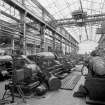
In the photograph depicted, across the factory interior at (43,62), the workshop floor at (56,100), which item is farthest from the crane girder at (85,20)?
the workshop floor at (56,100)

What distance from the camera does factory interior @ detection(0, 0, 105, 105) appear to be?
260 centimetres

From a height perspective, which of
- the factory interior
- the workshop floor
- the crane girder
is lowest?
the workshop floor

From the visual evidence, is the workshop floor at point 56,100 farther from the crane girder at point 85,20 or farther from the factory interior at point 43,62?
the crane girder at point 85,20

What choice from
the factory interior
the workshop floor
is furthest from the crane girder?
the workshop floor

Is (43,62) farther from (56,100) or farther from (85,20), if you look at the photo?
(85,20)

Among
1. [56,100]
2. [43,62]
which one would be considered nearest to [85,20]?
[43,62]

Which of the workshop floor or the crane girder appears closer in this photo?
the workshop floor

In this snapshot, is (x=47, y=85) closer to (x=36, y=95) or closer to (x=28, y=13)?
(x=36, y=95)

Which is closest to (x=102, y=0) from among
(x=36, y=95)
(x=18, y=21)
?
(x=18, y=21)

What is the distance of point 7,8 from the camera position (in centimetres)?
450

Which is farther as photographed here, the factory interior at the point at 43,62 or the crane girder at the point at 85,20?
the crane girder at the point at 85,20

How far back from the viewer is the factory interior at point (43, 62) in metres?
2.60

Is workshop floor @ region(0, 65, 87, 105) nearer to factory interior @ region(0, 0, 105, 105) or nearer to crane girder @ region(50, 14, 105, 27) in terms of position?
factory interior @ region(0, 0, 105, 105)

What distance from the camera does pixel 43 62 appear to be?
390 cm
